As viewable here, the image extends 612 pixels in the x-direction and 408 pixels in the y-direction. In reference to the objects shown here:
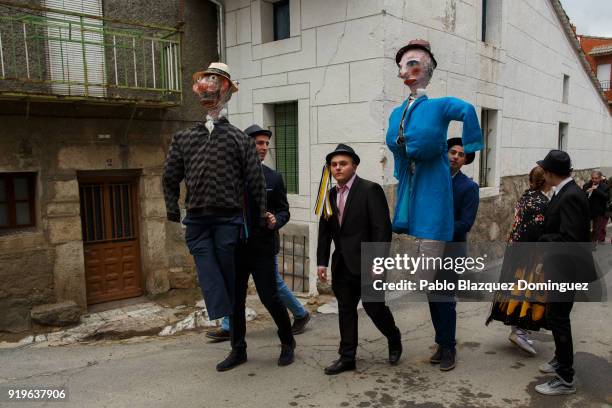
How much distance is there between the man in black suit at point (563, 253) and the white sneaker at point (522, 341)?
518 millimetres

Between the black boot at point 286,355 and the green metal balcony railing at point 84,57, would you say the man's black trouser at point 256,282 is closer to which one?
the black boot at point 286,355

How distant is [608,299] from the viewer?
5.12m

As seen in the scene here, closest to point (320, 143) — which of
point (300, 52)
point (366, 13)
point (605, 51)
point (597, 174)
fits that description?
point (300, 52)

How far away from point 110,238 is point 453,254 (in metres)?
4.96

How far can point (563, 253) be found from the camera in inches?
119

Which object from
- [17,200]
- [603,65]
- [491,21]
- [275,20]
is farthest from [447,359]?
[603,65]

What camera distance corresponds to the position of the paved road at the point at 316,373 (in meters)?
3.00

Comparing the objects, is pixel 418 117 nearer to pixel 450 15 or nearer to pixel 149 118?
pixel 450 15

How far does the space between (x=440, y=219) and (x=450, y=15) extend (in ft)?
13.3

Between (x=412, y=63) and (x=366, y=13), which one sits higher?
(x=366, y=13)

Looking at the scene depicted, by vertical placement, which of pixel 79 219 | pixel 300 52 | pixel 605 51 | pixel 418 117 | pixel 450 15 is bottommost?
pixel 79 219

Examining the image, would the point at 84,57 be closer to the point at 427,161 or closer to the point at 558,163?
the point at 427,161

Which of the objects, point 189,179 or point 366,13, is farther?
point 366,13

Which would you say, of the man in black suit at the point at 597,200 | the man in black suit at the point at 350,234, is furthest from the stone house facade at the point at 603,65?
the man in black suit at the point at 350,234
